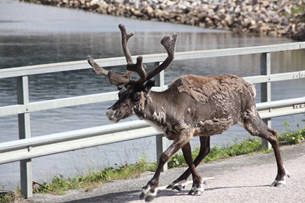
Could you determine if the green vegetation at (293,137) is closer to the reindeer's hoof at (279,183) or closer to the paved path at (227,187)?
the paved path at (227,187)

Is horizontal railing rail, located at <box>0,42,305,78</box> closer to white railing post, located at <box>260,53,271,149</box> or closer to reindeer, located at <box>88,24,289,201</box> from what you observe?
white railing post, located at <box>260,53,271,149</box>

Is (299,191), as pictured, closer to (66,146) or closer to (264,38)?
(66,146)

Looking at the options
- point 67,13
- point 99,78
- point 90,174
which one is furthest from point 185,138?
point 67,13

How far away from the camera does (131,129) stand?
26.7 feet

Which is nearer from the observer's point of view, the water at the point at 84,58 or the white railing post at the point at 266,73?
the white railing post at the point at 266,73

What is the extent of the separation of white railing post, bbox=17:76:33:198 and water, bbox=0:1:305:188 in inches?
55.7

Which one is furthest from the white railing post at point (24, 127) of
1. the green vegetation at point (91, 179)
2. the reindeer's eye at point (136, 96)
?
the reindeer's eye at point (136, 96)

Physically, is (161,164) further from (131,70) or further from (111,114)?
(131,70)

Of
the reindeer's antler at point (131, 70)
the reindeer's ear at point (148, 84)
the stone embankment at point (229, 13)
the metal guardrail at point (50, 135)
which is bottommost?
the stone embankment at point (229, 13)

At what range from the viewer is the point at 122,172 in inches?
337

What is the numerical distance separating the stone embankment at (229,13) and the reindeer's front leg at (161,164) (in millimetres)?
26200

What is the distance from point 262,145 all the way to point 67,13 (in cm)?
4327

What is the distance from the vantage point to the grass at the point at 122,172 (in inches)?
314

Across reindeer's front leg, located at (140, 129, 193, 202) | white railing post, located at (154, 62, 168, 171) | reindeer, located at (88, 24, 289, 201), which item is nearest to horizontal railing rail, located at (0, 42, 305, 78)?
white railing post, located at (154, 62, 168, 171)
